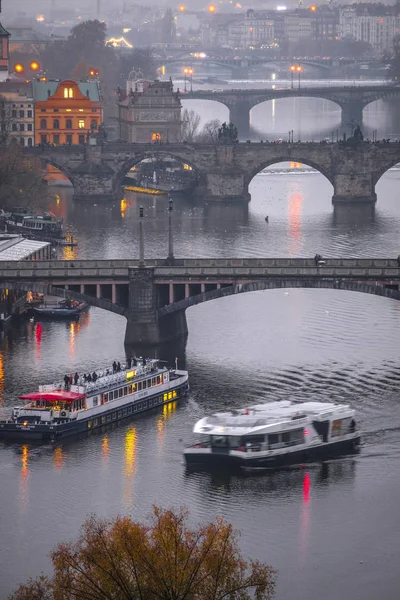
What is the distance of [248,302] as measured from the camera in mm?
96812

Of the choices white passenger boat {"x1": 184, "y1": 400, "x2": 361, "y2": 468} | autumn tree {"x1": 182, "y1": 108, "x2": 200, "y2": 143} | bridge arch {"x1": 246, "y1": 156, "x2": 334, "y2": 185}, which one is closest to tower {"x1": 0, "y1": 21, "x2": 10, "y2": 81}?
autumn tree {"x1": 182, "y1": 108, "x2": 200, "y2": 143}

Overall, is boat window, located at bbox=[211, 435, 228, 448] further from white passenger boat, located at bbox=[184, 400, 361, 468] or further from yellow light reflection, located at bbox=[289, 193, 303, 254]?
yellow light reflection, located at bbox=[289, 193, 303, 254]

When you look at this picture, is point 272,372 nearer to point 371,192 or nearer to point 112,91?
point 371,192

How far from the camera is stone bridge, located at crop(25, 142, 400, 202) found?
141250 mm

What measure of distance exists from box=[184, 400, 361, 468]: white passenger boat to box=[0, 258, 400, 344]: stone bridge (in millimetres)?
13059

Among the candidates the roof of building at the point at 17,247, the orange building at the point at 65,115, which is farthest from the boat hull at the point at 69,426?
the orange building at the point at 65,115

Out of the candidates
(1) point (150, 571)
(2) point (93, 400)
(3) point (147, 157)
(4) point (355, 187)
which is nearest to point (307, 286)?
(2) point (93, 400)

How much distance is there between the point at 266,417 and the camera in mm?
67375

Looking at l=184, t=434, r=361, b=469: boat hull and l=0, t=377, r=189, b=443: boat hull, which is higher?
l=0, t=377, r=189, b=443: boat hull

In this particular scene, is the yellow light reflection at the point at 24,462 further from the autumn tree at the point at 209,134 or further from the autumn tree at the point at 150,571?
the autumn tree at the point at 209,134

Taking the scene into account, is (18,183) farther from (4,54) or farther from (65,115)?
(4,54)

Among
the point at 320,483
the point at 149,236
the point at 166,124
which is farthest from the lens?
the point at 166,124

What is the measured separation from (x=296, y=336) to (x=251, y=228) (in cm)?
4016

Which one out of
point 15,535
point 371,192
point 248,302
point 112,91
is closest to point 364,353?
point 248,302
